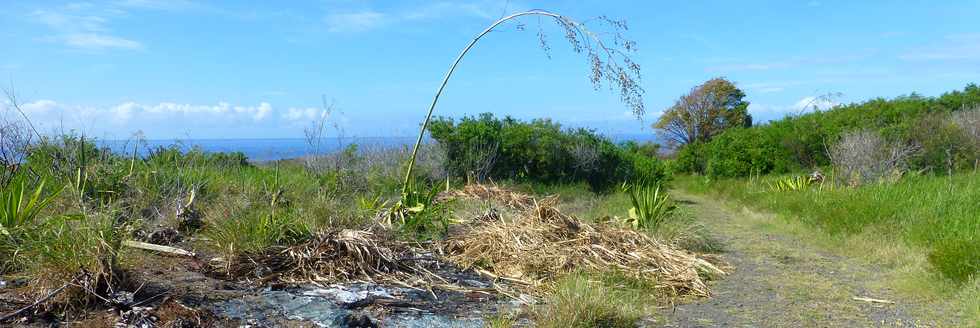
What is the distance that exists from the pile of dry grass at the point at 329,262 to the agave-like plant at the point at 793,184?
1181cm

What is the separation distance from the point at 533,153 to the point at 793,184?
5703mm

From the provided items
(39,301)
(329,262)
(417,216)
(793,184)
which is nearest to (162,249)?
(329,262)

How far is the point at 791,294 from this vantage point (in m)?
6.68

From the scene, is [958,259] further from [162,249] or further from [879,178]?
[879,178]

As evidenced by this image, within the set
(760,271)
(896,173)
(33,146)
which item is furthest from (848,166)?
(33,146)

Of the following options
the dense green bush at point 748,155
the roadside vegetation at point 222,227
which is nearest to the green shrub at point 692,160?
the dense green bush at point 748,155

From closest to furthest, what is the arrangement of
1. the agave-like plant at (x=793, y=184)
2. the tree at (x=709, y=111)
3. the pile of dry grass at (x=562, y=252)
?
the pile of dry grass at (x=562, y=252)
the agave-like plant at (x=793, y=184)
the tree at (x=709, y=111)

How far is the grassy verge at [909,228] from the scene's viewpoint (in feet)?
22.3

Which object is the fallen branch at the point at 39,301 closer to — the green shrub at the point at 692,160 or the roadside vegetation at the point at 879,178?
the roadside vegetation at the point at 879,178

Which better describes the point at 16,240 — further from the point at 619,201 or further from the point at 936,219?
the point at 619,201

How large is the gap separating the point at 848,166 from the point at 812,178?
1.21 m

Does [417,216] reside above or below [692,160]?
below

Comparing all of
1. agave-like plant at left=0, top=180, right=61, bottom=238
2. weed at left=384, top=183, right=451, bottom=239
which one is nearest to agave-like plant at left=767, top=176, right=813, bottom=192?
weed at left=384, top=183, right=451, bottom=239

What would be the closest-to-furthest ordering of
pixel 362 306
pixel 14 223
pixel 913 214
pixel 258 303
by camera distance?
pixel 258 303 < pixel 362 306 < pixel 14 223 < pixel 913 214
